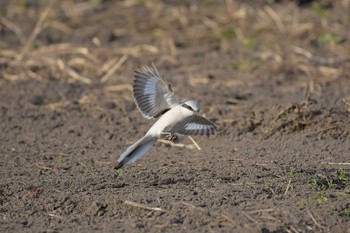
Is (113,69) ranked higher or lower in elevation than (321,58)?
higher

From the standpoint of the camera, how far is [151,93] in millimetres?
7121

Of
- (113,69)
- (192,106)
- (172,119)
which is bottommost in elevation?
(113,69)

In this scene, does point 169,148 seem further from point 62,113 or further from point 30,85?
point 30,85

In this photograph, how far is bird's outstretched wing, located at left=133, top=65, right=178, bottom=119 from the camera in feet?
23.2

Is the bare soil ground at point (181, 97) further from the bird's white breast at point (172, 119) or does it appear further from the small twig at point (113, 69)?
the bird's white breast at point (172, 119)

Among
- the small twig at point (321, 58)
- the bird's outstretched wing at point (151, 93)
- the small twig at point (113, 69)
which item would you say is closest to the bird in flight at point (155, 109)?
the bird's outstretched wing at point (151, 93)

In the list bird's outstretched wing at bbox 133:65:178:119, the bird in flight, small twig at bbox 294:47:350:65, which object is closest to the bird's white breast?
the bird in flight

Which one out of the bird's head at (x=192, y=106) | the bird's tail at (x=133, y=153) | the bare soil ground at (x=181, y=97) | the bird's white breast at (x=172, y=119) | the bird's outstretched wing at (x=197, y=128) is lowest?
the bare soil ground at (x=181, y=97)

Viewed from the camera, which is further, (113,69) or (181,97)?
(113,69)

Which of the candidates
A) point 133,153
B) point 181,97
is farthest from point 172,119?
point 181,97

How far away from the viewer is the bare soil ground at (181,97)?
6.25m

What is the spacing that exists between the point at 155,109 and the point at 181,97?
295cm

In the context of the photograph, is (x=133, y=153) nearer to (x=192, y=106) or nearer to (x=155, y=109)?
(x=155, y=109)

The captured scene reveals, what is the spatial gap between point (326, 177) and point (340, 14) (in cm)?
733
